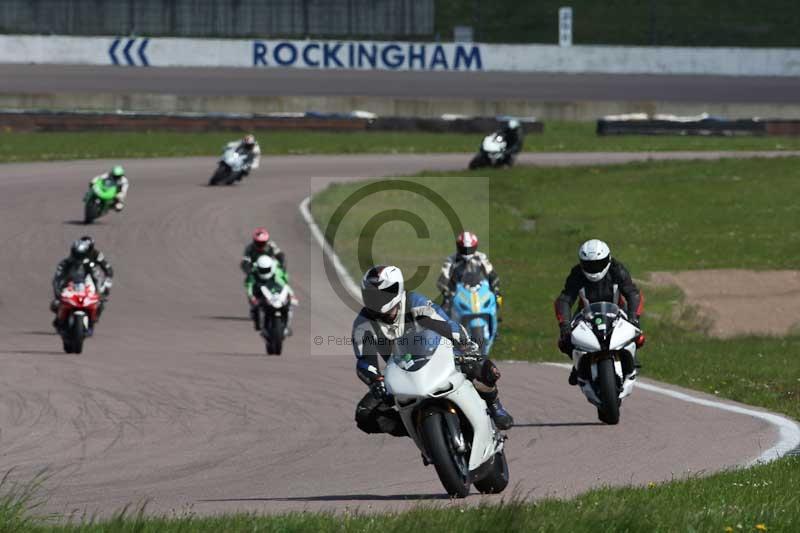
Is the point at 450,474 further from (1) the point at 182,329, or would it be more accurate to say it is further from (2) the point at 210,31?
(2) the point at 210,31

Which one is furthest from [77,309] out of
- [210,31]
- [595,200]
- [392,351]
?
[210,31]

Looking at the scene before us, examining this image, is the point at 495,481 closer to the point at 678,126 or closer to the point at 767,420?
the point at 767,420

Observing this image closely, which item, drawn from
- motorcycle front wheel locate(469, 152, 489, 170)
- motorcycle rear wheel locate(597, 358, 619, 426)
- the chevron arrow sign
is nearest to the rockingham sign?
the chevron arrow sign

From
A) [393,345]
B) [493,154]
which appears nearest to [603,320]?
[393,345]

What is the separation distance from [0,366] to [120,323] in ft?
22.7

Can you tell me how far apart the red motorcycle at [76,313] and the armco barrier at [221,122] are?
26972 mm

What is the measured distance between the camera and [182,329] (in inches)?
924

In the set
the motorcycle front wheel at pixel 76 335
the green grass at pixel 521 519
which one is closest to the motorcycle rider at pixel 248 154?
the motorcycle front wheel at pixel 76 335

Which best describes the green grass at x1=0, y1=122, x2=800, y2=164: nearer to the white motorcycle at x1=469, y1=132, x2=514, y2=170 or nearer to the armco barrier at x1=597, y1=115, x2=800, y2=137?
the armco barrier at x1=597, y1=115, x2=800, y2=137

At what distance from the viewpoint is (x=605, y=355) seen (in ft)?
43.3

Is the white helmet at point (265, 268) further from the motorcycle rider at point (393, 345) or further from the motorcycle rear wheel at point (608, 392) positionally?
the motorcycle rider at point (393, 345)

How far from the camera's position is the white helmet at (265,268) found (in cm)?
2092

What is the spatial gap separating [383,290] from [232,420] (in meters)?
4.67

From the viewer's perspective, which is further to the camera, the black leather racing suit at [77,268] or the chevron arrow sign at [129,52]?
the chevron arrow sign at [129,52]
